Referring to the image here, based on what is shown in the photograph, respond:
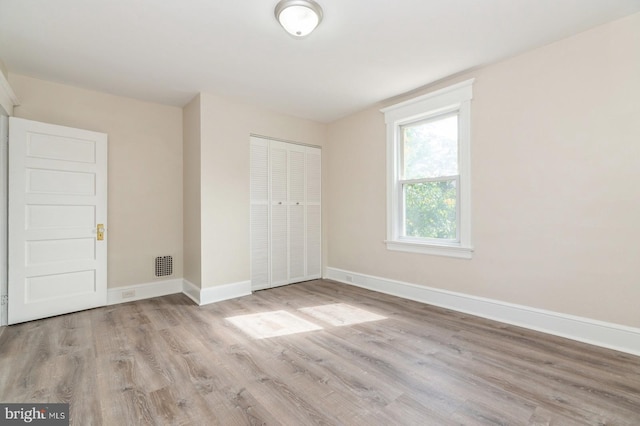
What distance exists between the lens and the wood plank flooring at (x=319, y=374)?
1.68 meters

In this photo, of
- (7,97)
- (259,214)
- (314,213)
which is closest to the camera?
(7,97)

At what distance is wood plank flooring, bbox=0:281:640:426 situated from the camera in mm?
1679

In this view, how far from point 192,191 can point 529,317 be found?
4160 mm

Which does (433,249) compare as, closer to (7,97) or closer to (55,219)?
(55,219)

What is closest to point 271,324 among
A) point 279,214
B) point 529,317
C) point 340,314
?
point 340,314

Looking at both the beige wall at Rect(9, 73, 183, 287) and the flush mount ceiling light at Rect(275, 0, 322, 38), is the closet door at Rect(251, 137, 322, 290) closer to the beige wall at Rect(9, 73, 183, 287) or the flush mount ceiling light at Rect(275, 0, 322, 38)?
the beige wall at Rect(9, 73, 183, 287)

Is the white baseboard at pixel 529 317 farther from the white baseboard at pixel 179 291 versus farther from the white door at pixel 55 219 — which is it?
the white door at pixel 55 219

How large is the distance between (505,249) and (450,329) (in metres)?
1.00

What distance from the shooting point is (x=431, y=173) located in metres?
3.68

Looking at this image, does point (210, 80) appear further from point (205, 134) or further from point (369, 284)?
point (369, 284)

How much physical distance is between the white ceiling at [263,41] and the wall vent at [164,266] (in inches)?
87.4

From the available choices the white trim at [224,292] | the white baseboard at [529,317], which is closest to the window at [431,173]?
the white baseboard at [529,317]

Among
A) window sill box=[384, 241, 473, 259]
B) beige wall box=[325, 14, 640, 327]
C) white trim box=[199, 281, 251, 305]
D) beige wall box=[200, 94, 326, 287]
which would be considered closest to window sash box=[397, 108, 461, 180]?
beige wall box=[325, 14, 640, 327]

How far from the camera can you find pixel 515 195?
2928mm
